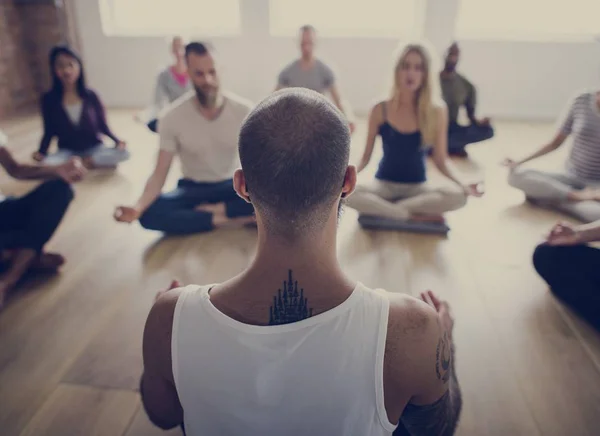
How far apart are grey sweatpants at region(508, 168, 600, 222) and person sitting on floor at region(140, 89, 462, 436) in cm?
Result: 236

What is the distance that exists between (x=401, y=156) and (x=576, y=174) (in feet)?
3.71

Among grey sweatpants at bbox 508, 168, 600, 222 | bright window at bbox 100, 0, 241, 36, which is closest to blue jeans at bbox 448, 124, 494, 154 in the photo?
grey sweatpants at bbox 508, 168, 600, 222

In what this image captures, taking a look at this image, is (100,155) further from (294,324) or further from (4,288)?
(294,324)

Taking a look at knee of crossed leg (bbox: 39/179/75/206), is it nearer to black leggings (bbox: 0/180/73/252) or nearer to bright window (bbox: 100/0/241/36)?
black leggings (bbox: 0/180/73/252)

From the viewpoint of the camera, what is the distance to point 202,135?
8.95ft

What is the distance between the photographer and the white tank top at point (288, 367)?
84cm

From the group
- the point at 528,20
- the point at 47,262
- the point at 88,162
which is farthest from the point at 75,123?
the point at 528,20

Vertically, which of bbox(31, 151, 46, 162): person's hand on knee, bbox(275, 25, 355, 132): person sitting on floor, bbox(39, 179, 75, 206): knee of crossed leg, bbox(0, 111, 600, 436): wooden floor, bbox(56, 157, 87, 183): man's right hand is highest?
bbox(275, 25, 355, 132): person sitting on floor

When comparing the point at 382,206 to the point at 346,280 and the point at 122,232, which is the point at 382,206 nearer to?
the point at 122,232

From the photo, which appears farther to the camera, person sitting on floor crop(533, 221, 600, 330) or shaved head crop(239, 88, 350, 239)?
person sitting on floor crop(533, 221, 600, 330)

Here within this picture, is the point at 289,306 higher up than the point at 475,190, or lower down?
higher up

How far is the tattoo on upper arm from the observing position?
0.95 meters

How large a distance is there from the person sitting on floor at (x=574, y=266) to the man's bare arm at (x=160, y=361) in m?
1.67

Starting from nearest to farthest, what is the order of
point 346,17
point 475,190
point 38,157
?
point 475,190
point 38,157
point 346,17
